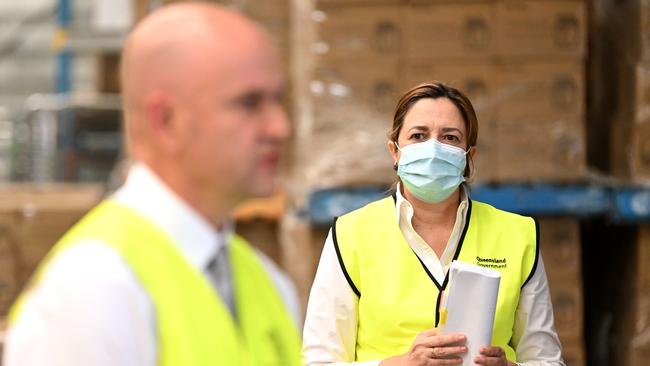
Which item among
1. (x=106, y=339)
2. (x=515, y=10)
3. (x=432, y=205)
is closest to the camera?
(x=106, y=339)

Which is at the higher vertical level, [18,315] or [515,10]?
[515,10]

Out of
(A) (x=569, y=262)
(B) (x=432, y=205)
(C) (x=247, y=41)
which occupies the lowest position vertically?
(A) (x=569, y=262)

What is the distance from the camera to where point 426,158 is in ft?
9.02

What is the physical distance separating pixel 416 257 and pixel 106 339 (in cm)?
157

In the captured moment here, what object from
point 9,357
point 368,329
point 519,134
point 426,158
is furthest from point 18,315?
point 519,134

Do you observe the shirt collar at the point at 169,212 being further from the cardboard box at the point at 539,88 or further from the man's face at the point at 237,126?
the cardboard box at the point at 539,88

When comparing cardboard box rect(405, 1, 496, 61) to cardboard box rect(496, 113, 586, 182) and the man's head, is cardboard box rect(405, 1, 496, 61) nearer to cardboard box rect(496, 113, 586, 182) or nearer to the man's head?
cardboard box rect(496, 113, 586, 182)

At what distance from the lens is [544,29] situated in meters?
4.99

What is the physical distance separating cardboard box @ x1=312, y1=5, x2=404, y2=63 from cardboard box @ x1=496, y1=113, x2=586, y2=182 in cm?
62

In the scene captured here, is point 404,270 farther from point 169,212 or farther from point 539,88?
point 539,88

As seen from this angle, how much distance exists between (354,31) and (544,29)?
835mm

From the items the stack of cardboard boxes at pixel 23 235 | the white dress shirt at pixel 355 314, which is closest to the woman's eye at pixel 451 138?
the white dress shirt at pixel 355 314

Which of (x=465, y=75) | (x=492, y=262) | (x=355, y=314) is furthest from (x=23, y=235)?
Result: (x=492, y=262)

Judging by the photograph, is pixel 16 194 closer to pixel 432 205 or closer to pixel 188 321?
pixel 432 205
